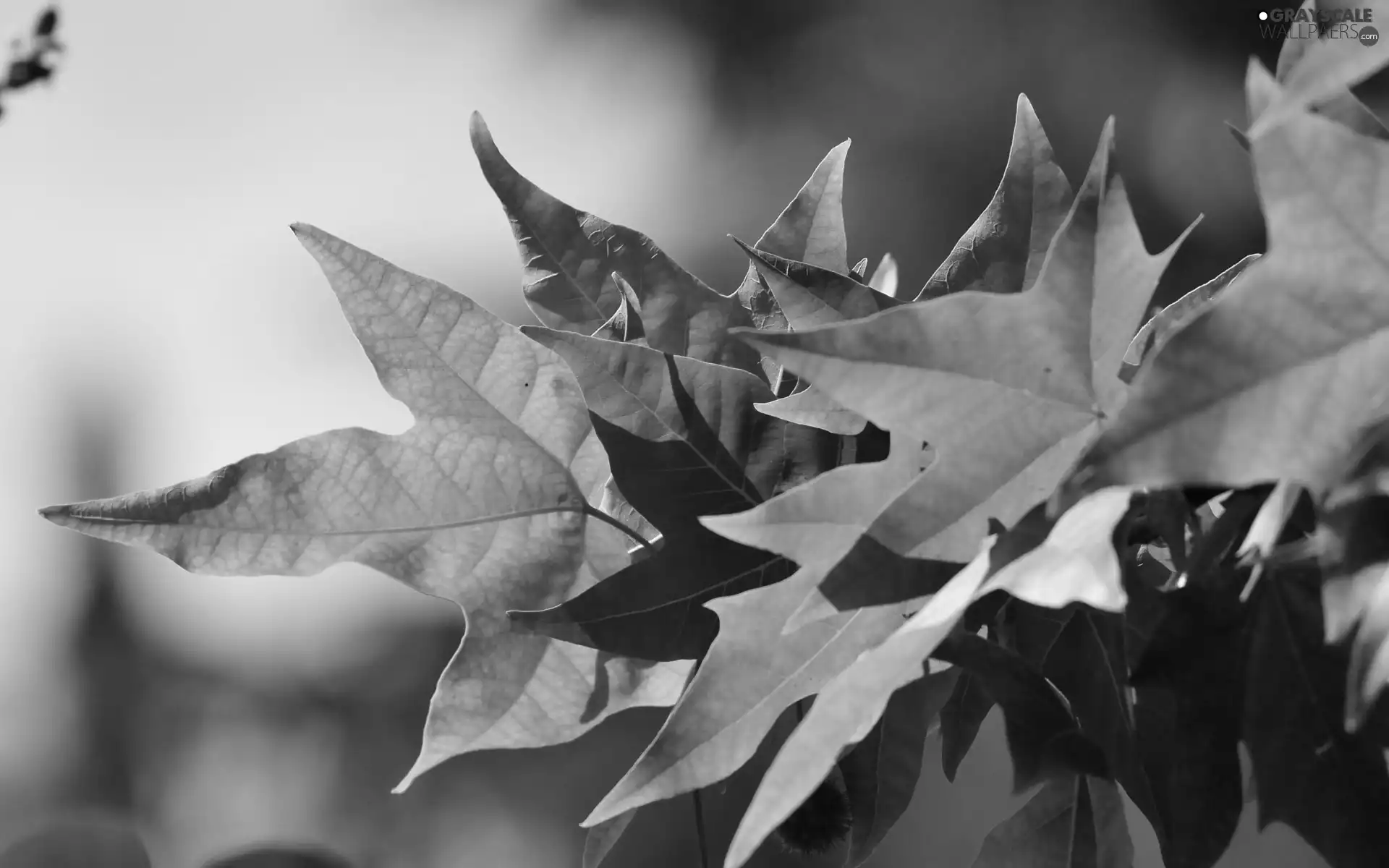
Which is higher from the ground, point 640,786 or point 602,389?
point 602,389

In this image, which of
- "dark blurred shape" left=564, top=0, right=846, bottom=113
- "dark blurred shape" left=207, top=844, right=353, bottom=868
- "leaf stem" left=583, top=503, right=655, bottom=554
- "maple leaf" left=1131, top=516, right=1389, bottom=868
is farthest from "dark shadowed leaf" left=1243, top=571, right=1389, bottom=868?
"dark blurred shape" left=564, top=0, right=846, bottom=113

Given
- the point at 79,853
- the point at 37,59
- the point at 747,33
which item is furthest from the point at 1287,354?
the point at 747,33

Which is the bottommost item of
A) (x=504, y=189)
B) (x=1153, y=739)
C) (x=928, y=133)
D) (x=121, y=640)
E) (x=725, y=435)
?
(x=121, y=640)

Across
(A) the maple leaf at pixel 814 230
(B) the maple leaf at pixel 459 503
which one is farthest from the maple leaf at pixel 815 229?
(B) the maple leaf at pixel 459 503

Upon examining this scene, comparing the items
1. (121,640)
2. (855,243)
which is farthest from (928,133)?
(121,640)

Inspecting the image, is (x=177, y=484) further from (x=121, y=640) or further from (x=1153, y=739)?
(x=121, y=640)

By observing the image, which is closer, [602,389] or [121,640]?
[602,389]

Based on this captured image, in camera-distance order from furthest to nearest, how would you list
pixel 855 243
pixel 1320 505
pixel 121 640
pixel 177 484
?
1. pixel 121 640
2. pixel 855 243
3. pixel 177 484
4. pixel 1320 505
